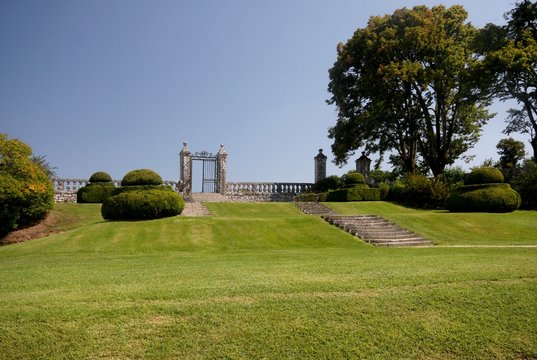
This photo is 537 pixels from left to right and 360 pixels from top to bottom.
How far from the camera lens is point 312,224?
2169cm

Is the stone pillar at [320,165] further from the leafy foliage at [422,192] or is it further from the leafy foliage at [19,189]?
the leafy foliage at [19,189]

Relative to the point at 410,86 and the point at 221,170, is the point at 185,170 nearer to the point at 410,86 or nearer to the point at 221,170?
the point at 221,170

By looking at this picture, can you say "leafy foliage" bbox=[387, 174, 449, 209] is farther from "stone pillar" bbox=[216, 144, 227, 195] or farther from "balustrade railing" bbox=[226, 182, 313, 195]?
"stone pillar" bbox=[216, 144, 227, 195]

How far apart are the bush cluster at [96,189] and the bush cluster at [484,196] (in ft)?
80.9

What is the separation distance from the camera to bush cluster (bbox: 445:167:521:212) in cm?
2597

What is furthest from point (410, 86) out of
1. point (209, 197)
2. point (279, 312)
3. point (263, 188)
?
point (279, 312)

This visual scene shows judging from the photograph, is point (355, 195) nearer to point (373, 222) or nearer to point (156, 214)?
point (373, 222)

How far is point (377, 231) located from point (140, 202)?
12313 mm

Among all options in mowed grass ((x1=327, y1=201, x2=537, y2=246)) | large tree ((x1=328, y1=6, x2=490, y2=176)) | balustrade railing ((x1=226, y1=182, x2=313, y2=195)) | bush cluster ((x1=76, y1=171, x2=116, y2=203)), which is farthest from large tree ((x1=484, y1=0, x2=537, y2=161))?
bush cluster ((x1=76, y1=171, x2=116, y2=203))

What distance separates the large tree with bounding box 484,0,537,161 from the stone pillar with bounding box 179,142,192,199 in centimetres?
2517

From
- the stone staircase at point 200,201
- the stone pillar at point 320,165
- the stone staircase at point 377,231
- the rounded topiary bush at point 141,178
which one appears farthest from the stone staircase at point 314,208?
the stone pillar at point 320,165

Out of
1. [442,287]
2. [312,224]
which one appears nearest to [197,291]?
[442,287]

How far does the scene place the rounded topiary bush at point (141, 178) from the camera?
949 inches

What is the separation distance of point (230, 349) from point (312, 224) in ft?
54.8
